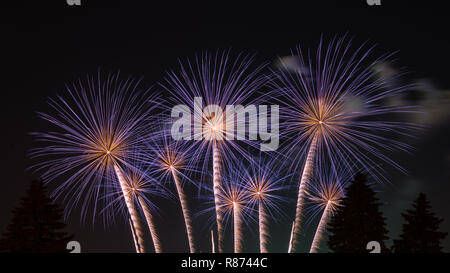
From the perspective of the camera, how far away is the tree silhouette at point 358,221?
162 feet

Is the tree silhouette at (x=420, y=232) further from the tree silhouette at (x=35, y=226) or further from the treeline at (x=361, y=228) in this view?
the tree silhouette at (x=35, y=226)

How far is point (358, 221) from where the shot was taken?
163 feet

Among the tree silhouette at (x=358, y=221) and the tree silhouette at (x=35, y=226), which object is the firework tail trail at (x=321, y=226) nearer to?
the tree silhouette at (x=358, y=221)

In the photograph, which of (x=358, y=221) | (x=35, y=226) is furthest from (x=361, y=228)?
(x=35, y=226)

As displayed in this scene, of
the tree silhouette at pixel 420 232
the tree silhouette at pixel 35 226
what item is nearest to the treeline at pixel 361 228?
the tree silhouette at pixel 420 232

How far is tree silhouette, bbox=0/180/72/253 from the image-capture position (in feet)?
159

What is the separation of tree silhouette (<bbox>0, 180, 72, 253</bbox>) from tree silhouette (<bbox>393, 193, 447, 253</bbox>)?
31059 millimetres

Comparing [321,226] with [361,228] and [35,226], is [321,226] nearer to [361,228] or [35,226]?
[361,228]

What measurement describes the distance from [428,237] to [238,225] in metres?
18.1

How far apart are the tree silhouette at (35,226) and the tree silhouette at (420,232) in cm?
3106

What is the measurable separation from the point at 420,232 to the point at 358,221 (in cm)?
864
